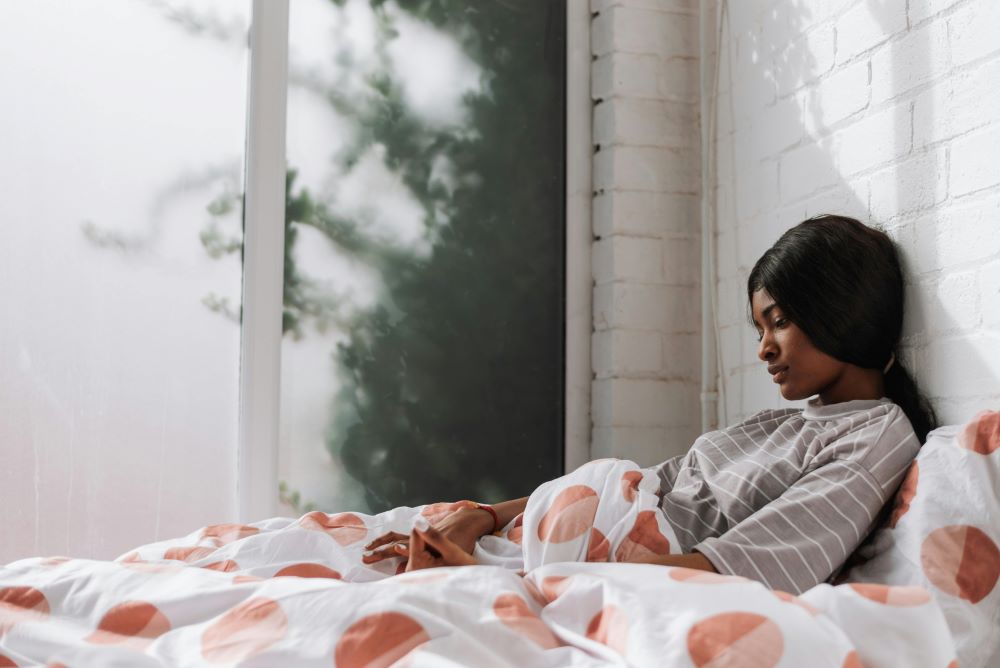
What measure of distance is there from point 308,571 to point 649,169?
116cm

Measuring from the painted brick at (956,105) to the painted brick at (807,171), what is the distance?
0.22m

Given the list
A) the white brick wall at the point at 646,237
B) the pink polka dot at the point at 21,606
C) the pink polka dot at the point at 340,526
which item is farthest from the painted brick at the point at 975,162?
the pink polka dot at the point at 21,606

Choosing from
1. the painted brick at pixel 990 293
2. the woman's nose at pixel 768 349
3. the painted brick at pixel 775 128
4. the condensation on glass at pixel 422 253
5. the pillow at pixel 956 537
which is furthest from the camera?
the condensation on glass at pixel 422 253

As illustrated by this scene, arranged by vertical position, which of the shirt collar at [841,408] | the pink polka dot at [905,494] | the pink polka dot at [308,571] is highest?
the shirt collar at [841,408]

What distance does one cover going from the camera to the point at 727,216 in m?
2.07

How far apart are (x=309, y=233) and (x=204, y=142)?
25 cm

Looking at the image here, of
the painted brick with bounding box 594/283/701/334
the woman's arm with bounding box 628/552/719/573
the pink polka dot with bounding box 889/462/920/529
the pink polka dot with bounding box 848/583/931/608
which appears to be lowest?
the woman's arm with bounding box 628/552/719/573

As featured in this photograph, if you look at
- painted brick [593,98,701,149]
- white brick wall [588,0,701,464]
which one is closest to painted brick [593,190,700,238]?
white brick wall [588,0,701,464]

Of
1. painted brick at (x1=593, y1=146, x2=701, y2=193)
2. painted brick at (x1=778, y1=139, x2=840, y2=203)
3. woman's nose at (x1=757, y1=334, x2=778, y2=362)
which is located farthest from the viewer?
painted brick at (x1=593, y1=146, x2=701, y2=193)

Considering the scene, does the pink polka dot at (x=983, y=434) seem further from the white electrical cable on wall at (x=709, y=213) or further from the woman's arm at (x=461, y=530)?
the white electrical cable on wall at (x=709, y=213)

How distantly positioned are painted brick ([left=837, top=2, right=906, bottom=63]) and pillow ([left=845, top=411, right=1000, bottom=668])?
611 millimetres

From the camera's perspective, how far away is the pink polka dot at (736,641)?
2.59 ft

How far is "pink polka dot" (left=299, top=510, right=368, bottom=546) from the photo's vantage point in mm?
1524

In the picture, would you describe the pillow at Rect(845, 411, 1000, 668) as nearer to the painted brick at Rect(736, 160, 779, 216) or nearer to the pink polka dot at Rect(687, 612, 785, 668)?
the pink polka dot at Rect(687, 612, 785, 668)
